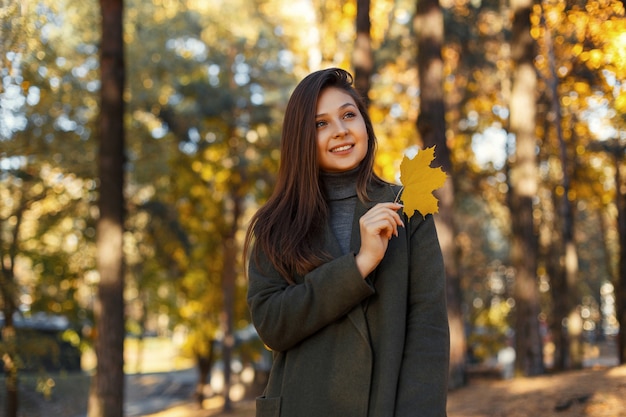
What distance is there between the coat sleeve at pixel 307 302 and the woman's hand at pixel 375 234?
3cm

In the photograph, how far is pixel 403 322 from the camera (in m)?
2.30

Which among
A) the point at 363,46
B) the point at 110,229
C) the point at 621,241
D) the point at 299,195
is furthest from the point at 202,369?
the point at 299,195

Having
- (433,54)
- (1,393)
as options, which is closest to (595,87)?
(433,54)

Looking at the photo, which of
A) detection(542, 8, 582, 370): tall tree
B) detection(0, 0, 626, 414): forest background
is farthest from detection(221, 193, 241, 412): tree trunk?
detection(542, 8, 582, 370): tall tree

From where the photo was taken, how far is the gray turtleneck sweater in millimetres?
2586

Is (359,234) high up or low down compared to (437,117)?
down

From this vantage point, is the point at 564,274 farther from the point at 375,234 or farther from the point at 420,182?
the point at 375,234

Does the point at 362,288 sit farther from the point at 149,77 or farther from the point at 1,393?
the point at 149,77

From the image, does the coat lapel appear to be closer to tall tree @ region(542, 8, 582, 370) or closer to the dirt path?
the dirt path

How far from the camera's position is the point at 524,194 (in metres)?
12.7

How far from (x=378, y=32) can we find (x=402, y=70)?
1.37 m

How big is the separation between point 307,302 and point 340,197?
1.32 ft

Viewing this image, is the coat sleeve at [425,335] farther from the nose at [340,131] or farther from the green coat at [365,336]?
the nose at [340,131]

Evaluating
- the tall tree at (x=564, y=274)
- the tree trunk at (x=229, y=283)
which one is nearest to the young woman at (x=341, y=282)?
the tall tree at (x=564, y=274)
